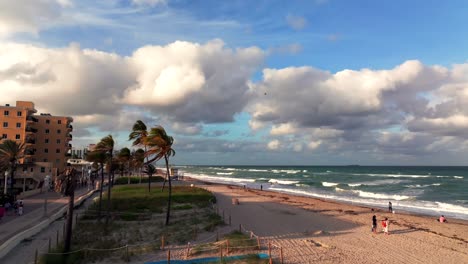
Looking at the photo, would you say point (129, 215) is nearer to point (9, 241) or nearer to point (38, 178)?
point (9, 241)

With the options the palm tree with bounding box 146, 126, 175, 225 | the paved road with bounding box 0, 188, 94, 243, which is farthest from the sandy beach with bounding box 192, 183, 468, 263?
the paved road with bounding box 0, 188, 94, 243

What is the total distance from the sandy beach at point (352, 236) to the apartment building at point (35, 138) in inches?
1246

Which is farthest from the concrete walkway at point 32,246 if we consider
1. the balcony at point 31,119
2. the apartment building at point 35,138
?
the balcony at point 31,119

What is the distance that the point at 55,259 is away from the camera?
15.9 metres

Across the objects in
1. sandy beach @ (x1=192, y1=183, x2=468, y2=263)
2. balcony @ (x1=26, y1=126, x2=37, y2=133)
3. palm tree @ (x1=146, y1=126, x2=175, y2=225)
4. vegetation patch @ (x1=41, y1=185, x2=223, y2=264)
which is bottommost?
sandy beach @ (x1=192, y1=183, x2=468, y2=263)

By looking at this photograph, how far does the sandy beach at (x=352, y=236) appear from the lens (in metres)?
19.3

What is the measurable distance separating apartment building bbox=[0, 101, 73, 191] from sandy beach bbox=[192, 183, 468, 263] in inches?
1246

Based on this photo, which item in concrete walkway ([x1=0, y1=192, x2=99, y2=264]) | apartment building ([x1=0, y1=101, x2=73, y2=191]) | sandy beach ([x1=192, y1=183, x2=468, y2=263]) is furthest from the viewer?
apartment building ([x1=0, y1=101, x2=73, y2=191])

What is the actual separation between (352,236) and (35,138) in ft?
185

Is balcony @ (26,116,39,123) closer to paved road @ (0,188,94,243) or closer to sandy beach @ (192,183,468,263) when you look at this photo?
paved road @ (0,188,94,243)

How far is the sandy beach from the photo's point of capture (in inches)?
A: 760

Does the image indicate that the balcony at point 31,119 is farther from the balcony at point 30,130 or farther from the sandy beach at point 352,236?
the sandy beach at point 352,236

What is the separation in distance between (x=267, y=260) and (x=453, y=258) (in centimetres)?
1213

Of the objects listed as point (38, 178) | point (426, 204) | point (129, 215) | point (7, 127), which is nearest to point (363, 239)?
point (129, 215)
